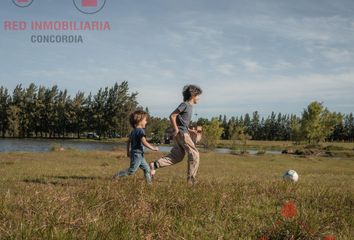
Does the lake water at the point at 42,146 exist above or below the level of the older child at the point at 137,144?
below

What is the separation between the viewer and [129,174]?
1064cm

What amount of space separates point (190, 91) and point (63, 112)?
114m

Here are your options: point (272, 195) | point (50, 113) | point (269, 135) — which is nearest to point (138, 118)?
point (272, 195)

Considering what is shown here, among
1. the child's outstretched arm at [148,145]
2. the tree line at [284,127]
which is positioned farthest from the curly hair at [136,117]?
the tree line at [284,127]

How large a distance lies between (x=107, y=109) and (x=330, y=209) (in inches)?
4672

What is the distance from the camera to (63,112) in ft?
393

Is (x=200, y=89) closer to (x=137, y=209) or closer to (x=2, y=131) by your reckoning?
(x=137, y=209)

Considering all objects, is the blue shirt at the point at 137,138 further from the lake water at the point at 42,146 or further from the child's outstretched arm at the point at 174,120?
the lake water at the point at 42,146

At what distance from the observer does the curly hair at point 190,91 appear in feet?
35.5

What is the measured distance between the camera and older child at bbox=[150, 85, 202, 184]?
10531 mm

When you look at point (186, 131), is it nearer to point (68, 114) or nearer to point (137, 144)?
point (137, 144)

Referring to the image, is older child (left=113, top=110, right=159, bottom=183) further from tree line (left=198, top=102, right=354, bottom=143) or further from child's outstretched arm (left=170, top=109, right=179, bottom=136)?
tree line (left=198, top=102, right=354, bottom=143)

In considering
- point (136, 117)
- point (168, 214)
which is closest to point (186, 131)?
point (136, 117)

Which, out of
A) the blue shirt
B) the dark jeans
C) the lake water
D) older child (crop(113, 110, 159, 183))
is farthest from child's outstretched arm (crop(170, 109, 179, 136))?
the lake water
